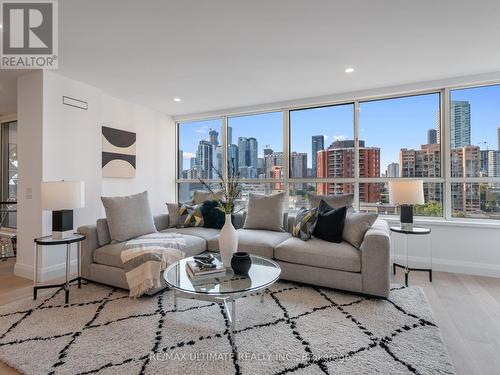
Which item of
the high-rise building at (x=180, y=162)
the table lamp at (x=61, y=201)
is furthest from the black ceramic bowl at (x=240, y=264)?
the high-rise building at (x=180, y=162)

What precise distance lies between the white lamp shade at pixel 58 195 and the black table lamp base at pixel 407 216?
3.70 metres

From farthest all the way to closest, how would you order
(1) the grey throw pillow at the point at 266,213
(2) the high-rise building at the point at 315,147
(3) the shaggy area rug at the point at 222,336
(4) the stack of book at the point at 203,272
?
1. (2) the high-rise building at the point at 315,147
2. (1) the grey throw pillow at the point at 266,213
3. (4) the stack of book at the point at 203,272
4. (3) the shaggy area rug at the point at 222,336

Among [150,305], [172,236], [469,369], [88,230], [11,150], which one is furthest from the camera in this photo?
[11,150]

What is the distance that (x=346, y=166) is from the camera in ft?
13.9

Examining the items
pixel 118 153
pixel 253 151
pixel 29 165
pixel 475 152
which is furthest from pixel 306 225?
pixel 29 165

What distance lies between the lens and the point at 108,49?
2.71 meters

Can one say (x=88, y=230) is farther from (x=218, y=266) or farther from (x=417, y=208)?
(x=417, y=208)

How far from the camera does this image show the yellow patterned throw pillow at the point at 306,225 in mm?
3104

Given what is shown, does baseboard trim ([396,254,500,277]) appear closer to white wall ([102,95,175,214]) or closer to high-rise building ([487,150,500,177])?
high-rise building ([487,150,500,177])

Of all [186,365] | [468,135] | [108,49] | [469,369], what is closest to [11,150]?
[108,49]

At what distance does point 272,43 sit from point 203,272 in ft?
7.33

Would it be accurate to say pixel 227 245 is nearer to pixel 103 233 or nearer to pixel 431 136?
pixel 103 233

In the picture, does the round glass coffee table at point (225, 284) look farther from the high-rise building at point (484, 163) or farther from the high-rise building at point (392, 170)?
the high-rise building at point (484, 163)

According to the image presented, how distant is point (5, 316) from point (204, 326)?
172 cm
